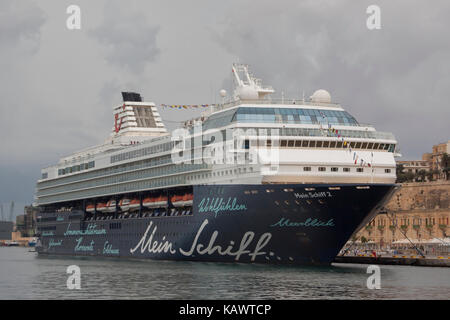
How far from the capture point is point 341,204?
56531mm

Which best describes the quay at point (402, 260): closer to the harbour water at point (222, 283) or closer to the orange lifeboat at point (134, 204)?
the harbour water at point (222, 283)

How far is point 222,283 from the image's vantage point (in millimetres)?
48750

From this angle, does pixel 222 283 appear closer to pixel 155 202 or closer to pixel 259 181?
pixel 259 181

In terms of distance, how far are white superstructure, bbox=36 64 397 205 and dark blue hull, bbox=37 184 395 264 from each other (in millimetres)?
1286

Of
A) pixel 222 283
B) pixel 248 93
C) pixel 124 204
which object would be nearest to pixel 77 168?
pixel 124 204

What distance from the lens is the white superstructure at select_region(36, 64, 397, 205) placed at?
58.4m

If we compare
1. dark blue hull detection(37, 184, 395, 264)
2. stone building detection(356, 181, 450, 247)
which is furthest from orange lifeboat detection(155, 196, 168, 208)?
stone building detection(356, 181, 450, 247)

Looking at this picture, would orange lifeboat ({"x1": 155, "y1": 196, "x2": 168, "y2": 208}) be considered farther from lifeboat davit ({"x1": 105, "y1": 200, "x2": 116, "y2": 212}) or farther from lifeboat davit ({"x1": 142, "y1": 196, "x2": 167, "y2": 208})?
lifeboat davit ({"x1": 105, "y1": 200, "x2": 116, "y2": 212})

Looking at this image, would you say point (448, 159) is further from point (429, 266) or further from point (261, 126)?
point (261, 126)

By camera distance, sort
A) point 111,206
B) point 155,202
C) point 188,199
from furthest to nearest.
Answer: point 111,206, point 155,202, point 188,199

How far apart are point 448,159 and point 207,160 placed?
9936cm

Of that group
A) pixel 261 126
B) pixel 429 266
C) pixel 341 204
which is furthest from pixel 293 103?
pixel 429 266

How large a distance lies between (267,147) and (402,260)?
21.8 metres

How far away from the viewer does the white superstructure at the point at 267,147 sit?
192 ft
